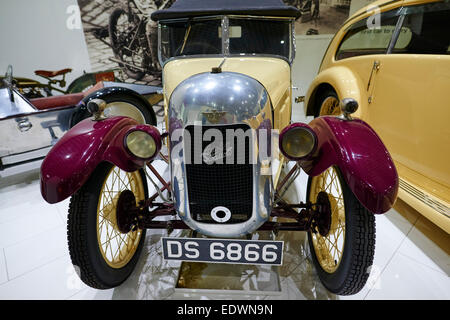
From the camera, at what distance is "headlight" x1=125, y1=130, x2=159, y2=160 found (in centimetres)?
120

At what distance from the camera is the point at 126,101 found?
8.64 feet

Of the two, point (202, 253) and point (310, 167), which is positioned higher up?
point (310, 167)

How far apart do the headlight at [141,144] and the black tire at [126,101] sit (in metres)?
1.52

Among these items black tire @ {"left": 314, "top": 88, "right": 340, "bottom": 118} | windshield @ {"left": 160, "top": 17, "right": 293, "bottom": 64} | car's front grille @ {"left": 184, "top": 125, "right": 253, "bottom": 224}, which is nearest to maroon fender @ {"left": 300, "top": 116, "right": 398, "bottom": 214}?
car's front grille @ {"left": 184, "top": 125, "right": 253, "bottom": 224}

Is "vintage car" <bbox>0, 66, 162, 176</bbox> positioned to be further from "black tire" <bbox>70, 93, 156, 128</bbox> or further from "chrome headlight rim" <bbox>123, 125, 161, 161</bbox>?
"chrome headlight rim" <bbox>123, 125, 161, 161</bbox>

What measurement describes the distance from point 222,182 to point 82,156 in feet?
2.07

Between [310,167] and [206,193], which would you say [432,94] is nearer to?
[310,167]

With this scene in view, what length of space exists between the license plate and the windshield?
1.30 m

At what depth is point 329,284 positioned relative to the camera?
49.3 inches

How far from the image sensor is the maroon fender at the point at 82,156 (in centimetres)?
108

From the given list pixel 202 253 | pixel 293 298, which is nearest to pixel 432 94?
pixel 293 298

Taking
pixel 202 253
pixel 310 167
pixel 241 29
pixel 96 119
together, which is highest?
pixel 241 29

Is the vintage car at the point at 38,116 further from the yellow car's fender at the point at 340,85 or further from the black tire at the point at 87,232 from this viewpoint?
the yellow car's fender at the point at 340,85
